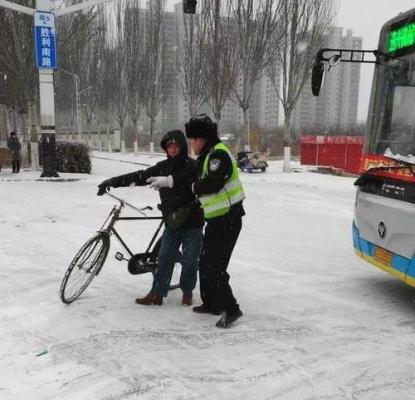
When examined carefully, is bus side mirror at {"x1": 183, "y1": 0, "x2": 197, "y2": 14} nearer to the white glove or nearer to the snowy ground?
the snowy ground

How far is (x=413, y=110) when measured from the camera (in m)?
4.68

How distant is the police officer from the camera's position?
3.96m

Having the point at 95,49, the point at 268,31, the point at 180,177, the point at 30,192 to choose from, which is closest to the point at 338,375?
the point at 180,177

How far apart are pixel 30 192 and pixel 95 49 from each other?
30.7 meters

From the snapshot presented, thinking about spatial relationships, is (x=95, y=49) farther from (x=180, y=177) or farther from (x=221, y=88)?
(x=180, y=177)

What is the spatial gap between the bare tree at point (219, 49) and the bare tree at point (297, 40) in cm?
339

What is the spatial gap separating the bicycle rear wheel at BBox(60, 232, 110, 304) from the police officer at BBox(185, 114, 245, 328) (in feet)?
3.34

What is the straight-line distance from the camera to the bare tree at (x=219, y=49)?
2334 cm

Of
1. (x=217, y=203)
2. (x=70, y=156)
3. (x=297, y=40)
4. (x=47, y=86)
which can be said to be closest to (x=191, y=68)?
(x=297, y=40)

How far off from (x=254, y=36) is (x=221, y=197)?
19.2m

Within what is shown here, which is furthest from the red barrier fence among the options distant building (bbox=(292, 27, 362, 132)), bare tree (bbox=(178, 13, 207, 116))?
distant building (bbox=(292, 27, 362, 132))

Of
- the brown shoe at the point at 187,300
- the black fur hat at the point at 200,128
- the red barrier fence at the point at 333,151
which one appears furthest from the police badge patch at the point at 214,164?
the red barrier fence at the point at 333,151

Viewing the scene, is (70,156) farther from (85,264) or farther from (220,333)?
(220,333)

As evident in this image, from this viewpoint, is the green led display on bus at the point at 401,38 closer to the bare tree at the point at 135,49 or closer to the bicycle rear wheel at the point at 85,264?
the bicycle rear wheel at the point at 85,264
